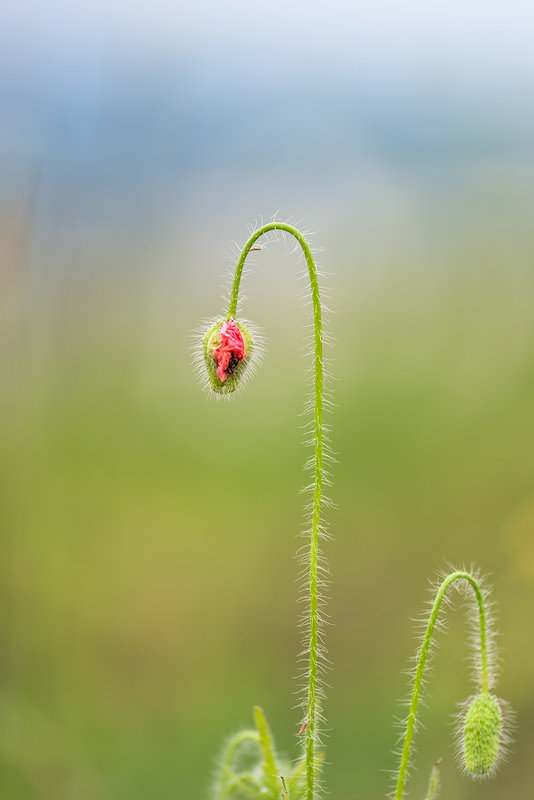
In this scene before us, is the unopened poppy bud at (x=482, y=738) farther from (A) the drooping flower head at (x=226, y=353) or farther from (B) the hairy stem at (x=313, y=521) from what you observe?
(A) the drooping flower head at (x=226, y=353)

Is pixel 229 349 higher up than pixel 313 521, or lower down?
higher up

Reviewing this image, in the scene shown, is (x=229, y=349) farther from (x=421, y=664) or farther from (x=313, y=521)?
(x=421, y=664)

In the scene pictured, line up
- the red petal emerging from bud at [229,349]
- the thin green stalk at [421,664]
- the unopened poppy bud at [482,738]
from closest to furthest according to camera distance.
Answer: the thin green stalk at [421,664], the unopened poppy bud at [482,738], the red petal emerging from bud at [229,349]

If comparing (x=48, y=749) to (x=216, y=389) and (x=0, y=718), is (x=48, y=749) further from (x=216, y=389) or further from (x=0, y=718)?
(x=216, y=389)

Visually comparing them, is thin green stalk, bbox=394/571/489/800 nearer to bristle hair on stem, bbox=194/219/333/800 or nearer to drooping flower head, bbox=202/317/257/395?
bristle hair on stem, bbox=194/219/333/800

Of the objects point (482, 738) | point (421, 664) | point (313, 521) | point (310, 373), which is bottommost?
point (482, 738)

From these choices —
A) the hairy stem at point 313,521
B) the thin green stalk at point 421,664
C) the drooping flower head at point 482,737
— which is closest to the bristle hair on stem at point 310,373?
the hairy stem at point 313,521

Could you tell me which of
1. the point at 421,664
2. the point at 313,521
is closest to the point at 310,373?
the point at 313,521
